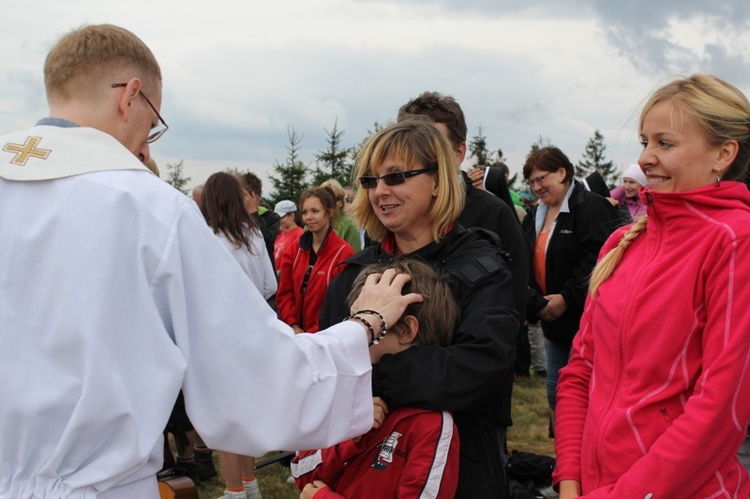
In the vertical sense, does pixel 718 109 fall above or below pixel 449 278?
above

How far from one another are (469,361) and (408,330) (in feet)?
A: 0.87

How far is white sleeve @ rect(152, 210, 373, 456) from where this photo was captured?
6.33 ft

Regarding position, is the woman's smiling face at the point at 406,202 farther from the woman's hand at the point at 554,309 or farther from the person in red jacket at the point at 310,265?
the person in red jacket at the point at 310,265

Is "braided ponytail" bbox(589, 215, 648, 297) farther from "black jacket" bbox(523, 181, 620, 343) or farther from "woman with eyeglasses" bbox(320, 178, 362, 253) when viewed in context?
"woman with eyeglasses" bbox(320, 178, 362, 253)

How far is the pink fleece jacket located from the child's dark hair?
501mm

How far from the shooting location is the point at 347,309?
2.86 m

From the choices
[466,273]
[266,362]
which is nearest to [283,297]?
[466,273]

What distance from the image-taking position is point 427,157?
2883mm

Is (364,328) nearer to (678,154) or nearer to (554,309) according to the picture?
(678,154)

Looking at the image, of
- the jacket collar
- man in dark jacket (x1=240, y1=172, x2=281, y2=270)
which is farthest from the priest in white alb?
man in dark jacket (x1=240, y1=172, x2=281, y2=270)

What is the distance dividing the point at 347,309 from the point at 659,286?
1.17 meters

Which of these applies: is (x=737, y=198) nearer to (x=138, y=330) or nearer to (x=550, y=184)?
(x=138, y=330)

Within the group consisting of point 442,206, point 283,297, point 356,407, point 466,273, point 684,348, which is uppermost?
point 442,206

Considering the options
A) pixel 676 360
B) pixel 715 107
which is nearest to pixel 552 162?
pixel 715 107
